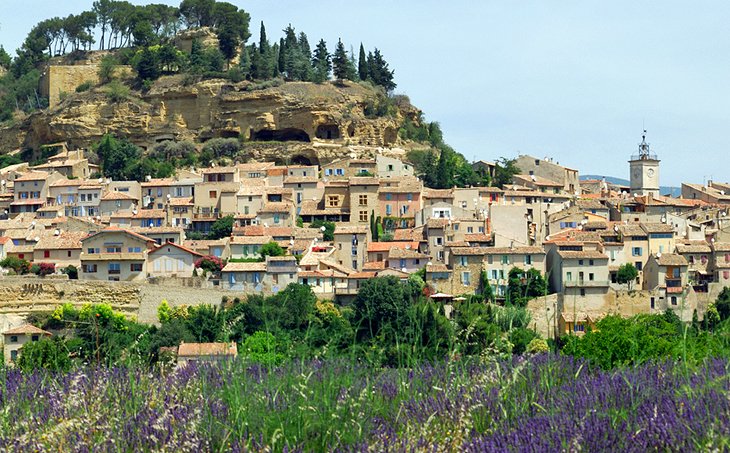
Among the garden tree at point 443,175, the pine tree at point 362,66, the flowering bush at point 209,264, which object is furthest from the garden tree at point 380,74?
the flowering bush at point 209,264

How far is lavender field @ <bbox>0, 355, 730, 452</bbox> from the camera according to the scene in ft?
27.1

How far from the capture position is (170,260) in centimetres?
4425

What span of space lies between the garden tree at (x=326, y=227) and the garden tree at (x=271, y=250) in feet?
10.9

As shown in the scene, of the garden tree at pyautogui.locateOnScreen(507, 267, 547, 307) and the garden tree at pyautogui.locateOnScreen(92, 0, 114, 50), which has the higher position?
the garden tree at pyautogui.locateOnScreen(92, 0, 114, 50)

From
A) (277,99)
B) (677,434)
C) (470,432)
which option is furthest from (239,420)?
(277,99)

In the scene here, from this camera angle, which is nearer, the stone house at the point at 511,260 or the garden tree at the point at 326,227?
the stone house at the point at 511,260

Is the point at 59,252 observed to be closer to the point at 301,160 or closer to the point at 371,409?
the point at 301,160

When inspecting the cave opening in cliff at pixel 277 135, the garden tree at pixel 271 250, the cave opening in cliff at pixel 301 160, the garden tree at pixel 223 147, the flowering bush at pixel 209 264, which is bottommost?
the flowering bush at pixel 209 264

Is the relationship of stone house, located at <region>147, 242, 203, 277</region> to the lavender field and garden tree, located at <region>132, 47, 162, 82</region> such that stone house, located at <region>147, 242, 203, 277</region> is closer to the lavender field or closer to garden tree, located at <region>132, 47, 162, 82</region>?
garden tree, located at <region>132, 47, 162, 82</region>

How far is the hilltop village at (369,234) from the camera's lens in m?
42.1

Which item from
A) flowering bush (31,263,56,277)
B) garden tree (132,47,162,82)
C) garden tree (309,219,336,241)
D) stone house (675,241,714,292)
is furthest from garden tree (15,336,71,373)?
garden tree (132,47,162,82)

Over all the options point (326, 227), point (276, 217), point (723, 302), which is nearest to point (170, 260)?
point (276, 217)

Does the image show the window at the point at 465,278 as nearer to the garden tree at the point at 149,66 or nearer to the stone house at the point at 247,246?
the stone house at the point at 247,246

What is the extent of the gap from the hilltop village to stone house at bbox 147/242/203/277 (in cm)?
5
